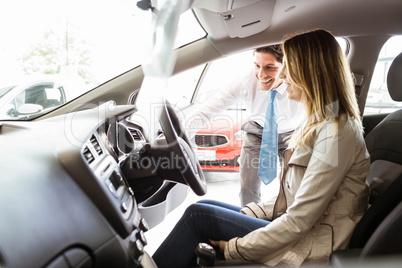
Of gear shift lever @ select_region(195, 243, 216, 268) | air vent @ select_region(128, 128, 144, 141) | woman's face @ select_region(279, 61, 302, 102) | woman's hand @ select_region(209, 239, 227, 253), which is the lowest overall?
woman's hand @ select_region(209, 239, 227, 253)

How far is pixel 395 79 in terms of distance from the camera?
1.42 metres

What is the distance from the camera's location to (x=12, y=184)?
78 centimetres

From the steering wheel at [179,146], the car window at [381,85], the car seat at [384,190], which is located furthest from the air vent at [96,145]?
the car window at [381,85]

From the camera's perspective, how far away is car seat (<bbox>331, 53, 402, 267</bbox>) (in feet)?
2.89

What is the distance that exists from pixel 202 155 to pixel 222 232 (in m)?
1.72

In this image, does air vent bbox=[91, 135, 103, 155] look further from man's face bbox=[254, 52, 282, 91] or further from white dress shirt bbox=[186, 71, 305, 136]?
man's face bbox=[254, 52, 282, 91]

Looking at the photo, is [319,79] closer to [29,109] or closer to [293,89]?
[293,89]

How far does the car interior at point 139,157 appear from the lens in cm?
80

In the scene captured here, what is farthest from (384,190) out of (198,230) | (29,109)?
(29,109)

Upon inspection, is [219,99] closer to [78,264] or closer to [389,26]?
[389,26]

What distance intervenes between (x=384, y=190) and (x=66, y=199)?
101cm

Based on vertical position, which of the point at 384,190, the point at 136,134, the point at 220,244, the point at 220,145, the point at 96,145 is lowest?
the point at 220,145

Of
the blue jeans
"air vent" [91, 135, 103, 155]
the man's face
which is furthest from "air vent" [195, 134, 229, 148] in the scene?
"air vent" [91, 135, 103, 155]

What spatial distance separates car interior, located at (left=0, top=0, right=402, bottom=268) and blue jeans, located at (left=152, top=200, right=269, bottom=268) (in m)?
0.11
